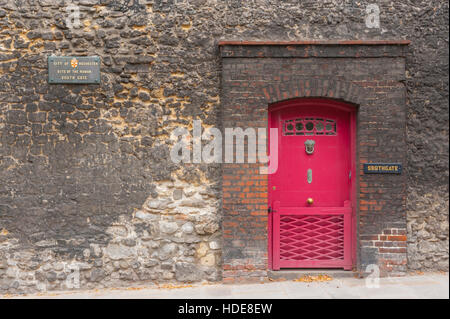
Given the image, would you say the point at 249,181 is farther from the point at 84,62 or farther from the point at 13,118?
the point at 13,118

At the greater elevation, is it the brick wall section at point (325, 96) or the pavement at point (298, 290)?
the brick wall section at point (325, 96)

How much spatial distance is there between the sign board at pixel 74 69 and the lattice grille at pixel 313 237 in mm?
3536

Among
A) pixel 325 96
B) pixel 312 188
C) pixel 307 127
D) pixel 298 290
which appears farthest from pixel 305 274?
pixel 325 96

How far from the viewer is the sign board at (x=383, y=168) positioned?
16.4ft

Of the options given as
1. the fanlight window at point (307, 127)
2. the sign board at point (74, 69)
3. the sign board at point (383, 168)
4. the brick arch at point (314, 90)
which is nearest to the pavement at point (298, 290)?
the sign board at point (383, 168)

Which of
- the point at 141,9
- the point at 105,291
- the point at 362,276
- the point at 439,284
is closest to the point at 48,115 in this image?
the point at 141,9

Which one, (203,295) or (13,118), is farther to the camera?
(13,118)

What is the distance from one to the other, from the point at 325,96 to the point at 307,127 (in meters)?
0.55

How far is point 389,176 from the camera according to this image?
5.03 metres

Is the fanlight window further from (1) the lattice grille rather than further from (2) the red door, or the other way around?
(1) the lattice grille

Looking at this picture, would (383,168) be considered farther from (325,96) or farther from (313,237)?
(313,237)

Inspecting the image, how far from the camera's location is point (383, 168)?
5000 mm

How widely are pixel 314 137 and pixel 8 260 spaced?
4808mm

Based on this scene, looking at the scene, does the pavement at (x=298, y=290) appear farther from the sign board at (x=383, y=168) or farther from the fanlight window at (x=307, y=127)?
the fanlight window at (x=307, y=127)
